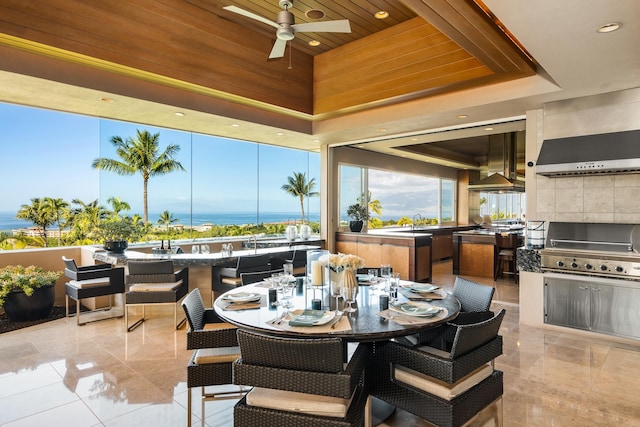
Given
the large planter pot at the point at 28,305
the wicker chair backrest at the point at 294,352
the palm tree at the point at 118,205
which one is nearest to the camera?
the wicker chair backrest at the point at 294,352

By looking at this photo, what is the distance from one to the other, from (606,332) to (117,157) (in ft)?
37.0

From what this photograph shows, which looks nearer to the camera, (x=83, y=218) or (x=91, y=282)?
(x=91, y=282)

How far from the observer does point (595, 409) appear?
2.51m

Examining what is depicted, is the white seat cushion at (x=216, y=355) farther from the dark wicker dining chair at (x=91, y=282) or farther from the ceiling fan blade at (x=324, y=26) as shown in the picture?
the dark wicker dining chair at (x=91, y=282)

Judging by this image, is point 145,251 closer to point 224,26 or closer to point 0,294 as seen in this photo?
point 0,294

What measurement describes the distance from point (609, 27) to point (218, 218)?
10124mm

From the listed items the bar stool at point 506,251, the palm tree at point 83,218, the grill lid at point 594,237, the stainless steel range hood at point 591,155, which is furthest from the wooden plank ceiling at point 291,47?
the palm tree at point 83,218

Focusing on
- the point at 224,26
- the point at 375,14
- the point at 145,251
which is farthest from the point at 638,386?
the point at 145,251

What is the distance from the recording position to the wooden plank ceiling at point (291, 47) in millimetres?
3342

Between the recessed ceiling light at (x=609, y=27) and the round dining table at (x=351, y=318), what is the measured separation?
7.02 ft

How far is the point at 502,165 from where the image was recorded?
8.51 meters

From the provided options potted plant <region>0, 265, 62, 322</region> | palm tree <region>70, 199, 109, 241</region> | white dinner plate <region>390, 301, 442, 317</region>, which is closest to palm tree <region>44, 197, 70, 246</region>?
palm tree <region>70, 199, 109, 241</region>

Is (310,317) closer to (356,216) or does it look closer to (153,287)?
(153,287)

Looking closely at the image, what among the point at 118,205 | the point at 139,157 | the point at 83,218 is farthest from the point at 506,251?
the point at 83,218
